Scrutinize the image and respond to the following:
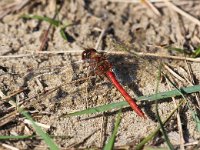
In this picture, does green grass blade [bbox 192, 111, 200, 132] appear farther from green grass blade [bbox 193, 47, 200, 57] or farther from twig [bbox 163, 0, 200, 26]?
twig [bbox 163, 0, 200, 26]

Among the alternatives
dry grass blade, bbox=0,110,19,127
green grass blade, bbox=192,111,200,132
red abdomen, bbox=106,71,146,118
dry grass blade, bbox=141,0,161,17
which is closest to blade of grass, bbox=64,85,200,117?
red abdomen, bbox=106,71,146,118

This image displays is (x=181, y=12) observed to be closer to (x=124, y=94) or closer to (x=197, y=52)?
(x=197, y=52)

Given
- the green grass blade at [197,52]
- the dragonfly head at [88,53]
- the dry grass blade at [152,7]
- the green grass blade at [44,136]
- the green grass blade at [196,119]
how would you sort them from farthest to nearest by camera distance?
the dry grass blade at [152,7] → the green grass blade at [197,52] → the dragonfly head at [88,53] → the green grass blade at [196,119] → the green grass blade at [44,136]

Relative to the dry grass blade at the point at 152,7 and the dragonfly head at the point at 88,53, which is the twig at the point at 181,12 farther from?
the dragonfly head at the point at 88,53

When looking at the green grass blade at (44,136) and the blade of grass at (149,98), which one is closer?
the green grass blade at (44,136)

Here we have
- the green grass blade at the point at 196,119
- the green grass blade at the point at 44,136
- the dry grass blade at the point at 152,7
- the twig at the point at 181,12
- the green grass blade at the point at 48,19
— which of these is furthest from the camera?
the dry grass blade at the point at 152,7

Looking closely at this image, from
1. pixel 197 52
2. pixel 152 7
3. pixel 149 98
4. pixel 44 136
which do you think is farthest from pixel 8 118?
pixel 152 7

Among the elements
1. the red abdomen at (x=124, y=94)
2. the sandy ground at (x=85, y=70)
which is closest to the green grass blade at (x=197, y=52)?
the sandy ground at (x=85, y=70)
